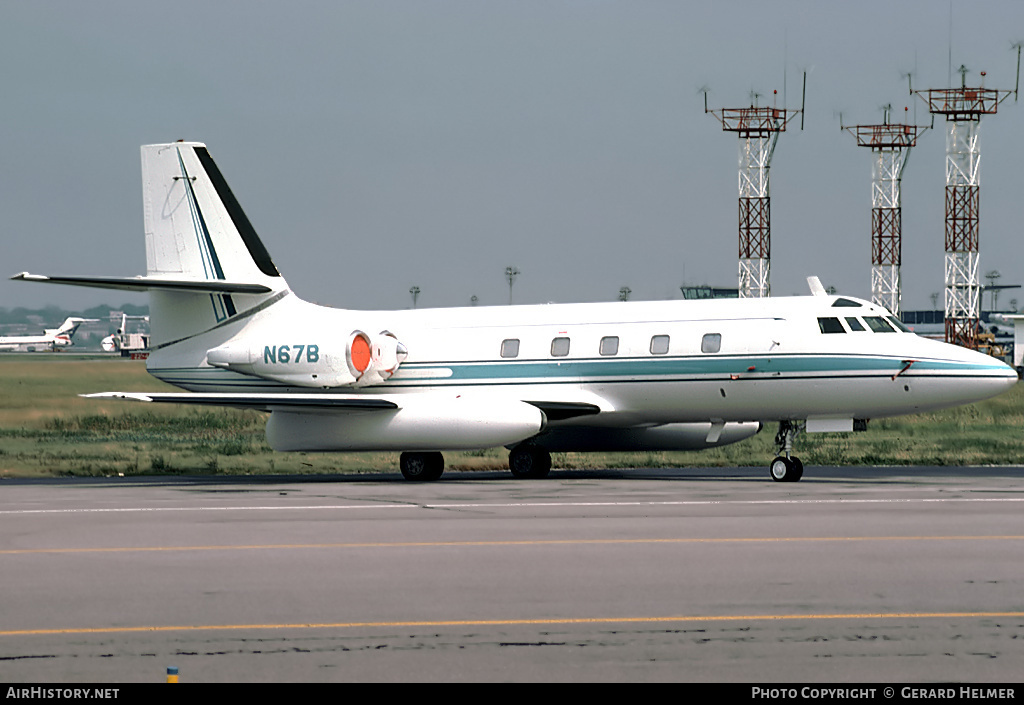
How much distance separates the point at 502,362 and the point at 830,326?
667cm

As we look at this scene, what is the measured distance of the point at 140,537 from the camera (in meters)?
15.3

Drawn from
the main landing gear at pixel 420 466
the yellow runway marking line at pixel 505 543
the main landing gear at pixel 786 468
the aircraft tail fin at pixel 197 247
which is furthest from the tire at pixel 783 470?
the aircraft tail fin at pixel 197 247

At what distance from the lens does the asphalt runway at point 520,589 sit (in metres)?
8.25

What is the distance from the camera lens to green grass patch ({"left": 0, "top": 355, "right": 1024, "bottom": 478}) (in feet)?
99.2

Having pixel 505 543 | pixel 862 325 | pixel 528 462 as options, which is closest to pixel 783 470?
pixel 862 325

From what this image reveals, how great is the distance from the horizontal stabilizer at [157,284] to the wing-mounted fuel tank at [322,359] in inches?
47.4

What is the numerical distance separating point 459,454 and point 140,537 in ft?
68.0

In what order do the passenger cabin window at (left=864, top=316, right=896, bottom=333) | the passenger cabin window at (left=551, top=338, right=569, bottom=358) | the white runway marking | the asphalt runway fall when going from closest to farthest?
1. the asphalt runway
2. the white runway marking
3. the passenger cabin window at (left=864, top=316, right=896, bottom=333)
4. the passenger cabin window at (left=551, top=338, right=569, bottom=358)

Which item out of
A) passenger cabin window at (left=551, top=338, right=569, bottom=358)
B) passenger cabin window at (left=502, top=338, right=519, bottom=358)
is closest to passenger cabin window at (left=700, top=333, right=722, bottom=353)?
passenger cabin window at (left=551, top=338, right=569, bottom=358)

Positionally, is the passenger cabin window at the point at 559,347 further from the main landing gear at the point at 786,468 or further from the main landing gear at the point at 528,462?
the main landing gear at the point at 786,468

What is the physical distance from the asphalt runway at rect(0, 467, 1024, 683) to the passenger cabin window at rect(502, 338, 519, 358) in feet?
25.7

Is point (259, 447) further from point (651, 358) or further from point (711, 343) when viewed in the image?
point (711, 343)

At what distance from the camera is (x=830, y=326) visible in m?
25.3

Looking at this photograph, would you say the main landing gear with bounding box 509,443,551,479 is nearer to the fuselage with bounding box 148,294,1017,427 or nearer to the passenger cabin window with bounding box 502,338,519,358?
the fuselage with bounding box 148,294,1017,427
